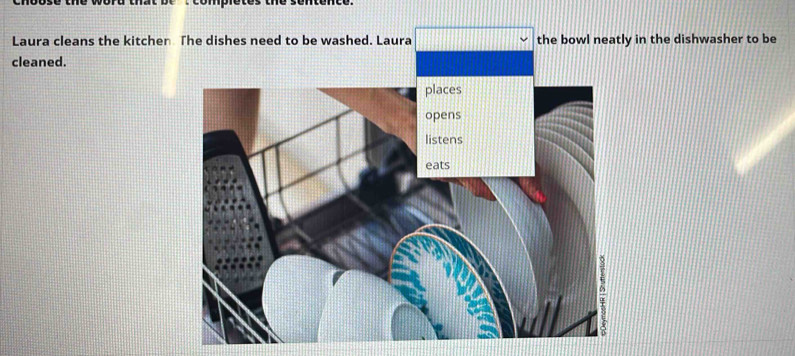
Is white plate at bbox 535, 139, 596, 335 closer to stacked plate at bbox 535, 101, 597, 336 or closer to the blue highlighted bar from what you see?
stacked plate at bbox 535, 101, 597, 336

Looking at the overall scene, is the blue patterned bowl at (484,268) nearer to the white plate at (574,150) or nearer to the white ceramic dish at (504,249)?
the white ceramic dish at (504,249)

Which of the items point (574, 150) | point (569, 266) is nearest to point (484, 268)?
point (569, 266)

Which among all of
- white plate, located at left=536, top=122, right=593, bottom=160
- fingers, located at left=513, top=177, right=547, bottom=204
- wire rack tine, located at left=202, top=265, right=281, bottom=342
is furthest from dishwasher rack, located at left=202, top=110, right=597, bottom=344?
white plate, located at left=536, top=122, right=593, bottom=160

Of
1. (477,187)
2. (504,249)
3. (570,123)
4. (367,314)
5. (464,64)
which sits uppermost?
(464,64)

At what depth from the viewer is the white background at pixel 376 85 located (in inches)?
50.2

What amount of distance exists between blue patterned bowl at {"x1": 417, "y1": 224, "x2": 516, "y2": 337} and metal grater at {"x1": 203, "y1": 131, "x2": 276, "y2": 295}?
0.93ft

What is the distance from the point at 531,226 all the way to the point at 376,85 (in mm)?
374

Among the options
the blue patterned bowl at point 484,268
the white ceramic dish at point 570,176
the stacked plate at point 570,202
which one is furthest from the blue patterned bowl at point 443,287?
the white ceramic dish at point 570,176

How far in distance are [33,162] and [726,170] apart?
124cm

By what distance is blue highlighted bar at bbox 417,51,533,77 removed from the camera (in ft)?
4.35

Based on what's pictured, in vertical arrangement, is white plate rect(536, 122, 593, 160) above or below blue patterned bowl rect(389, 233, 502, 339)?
above

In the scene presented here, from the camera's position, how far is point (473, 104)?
1324 millimetres

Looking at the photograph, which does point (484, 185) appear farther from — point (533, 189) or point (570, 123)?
point (570, 123)

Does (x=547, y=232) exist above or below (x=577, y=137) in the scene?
below
